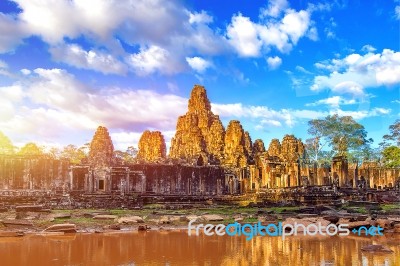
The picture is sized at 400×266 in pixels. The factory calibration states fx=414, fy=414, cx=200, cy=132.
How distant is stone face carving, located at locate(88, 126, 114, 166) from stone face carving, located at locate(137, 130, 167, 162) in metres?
19.4

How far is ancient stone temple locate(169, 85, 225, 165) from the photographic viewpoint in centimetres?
5772

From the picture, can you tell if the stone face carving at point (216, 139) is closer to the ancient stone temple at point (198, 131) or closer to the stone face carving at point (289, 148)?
the ancient stone temple at point (198, 131)

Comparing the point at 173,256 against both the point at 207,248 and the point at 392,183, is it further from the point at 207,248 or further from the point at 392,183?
the point at 392,183

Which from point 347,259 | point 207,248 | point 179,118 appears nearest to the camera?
point 347,259

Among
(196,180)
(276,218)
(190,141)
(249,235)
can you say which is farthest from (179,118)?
(249,235)

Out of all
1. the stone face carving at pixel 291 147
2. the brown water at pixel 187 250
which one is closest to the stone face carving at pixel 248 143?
the stone face carving at pixel 291 147

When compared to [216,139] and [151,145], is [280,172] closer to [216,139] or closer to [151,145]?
[216,139]

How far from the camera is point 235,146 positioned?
57.7 metres

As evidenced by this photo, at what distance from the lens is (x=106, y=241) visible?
15.4m

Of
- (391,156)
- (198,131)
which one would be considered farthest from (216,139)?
(391,156)

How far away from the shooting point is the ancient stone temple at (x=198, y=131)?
57.7 metres

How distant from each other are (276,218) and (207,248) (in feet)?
30.0

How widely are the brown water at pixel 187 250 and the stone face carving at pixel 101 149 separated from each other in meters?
19.4

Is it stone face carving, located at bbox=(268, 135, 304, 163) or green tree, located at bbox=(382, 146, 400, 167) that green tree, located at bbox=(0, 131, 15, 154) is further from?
green tree, located at bbox=(382, 146, 400, 167)
